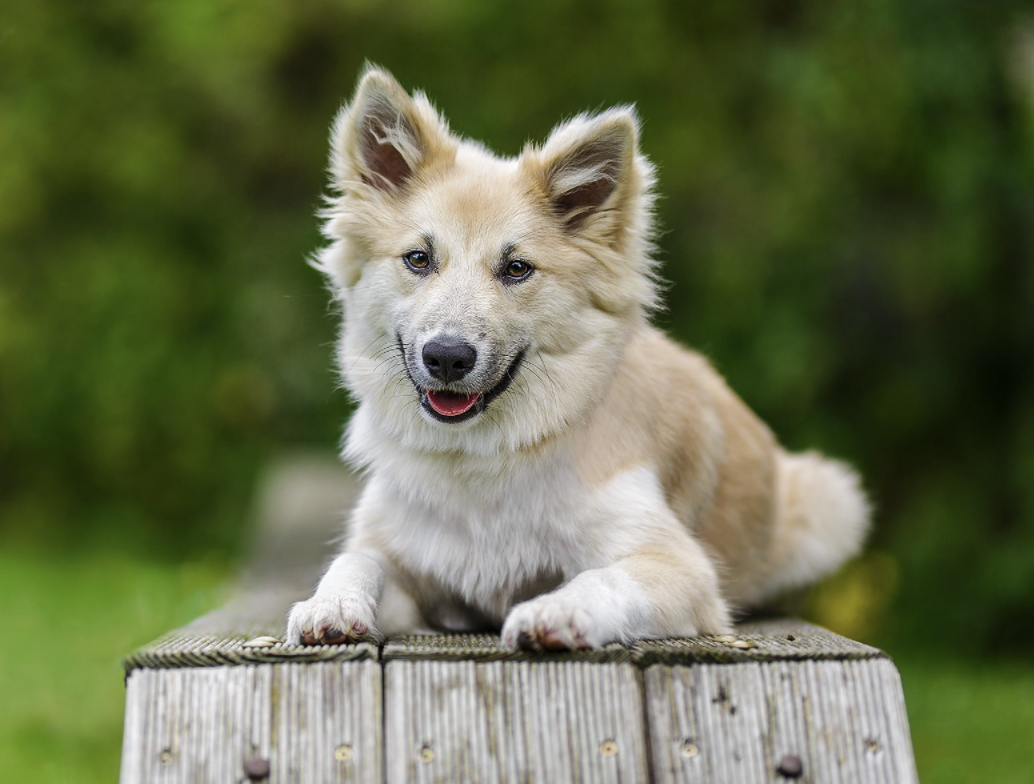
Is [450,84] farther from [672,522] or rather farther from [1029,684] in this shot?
[672,522]

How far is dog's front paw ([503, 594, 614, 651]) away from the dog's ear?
5.26 ft

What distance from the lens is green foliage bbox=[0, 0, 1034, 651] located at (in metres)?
7.23

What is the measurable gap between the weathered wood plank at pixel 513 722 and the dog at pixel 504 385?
0.47 meters

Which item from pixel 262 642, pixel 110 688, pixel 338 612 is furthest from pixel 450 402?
pixel 110 688

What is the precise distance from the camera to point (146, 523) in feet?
34.3

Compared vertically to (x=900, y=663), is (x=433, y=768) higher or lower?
lower

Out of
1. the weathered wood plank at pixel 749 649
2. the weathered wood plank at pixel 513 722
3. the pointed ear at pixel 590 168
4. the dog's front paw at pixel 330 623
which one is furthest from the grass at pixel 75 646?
the pointed ear at pixel 590 168

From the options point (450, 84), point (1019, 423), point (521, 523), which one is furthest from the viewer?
point (450, 84)

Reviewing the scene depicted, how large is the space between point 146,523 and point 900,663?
22.2 feet

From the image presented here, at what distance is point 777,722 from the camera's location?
2322 millimetres

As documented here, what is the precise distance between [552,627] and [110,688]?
12.1 ft

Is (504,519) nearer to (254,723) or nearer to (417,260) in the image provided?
(417,260)

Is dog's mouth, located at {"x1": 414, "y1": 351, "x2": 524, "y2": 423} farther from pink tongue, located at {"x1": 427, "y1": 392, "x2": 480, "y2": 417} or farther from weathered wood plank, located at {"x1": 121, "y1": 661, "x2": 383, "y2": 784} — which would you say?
weathered wood plank, located at {"x1": 121, "y1": 661, "x2": 383, "y2": 784}

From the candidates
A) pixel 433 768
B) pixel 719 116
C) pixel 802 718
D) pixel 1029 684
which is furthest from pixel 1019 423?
pixel 433 768
